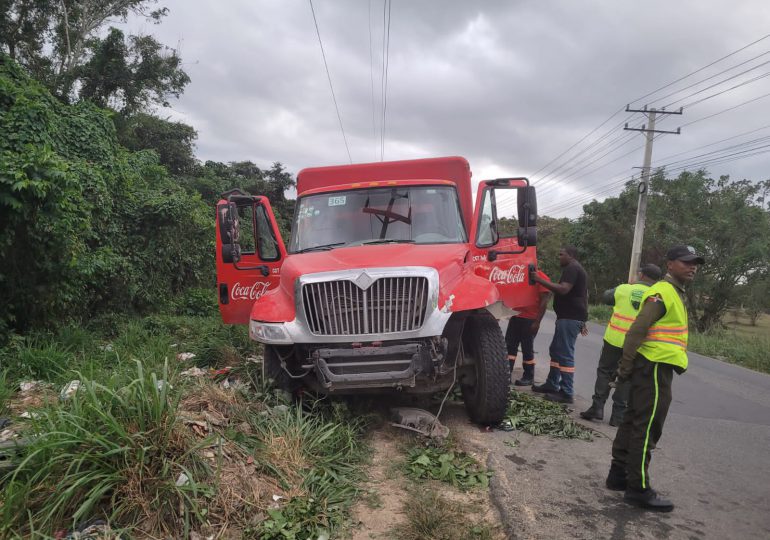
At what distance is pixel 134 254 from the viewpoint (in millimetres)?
10656

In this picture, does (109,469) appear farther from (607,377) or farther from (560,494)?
(607,377)

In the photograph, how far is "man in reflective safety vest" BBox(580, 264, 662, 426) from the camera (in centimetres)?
531

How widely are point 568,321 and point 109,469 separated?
195 inches

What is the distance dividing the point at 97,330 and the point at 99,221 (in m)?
1.99

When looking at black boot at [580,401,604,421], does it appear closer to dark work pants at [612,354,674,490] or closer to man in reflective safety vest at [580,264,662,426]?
man in reflective safety vest at [580,264,662,426]

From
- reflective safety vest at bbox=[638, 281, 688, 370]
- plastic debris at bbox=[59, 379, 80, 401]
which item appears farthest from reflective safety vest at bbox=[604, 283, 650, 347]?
plastic debris at bbox=[59, 379, 80, 401]

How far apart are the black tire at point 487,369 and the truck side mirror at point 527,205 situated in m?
1.10

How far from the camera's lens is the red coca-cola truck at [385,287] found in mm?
4305

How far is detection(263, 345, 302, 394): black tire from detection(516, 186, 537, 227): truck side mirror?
264cm

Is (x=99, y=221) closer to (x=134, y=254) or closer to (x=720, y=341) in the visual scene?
(x=134, y=254)

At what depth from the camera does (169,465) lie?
9.95 feet

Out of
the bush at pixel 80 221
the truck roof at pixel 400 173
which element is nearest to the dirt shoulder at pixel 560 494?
the truck roof at pixel 400 173

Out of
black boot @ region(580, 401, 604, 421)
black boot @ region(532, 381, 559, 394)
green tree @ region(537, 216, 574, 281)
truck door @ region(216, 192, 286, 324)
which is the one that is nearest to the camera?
black boot @ region(580, 401, 604, 421)

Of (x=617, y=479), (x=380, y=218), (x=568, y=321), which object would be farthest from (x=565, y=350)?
(x=380, y=218)
